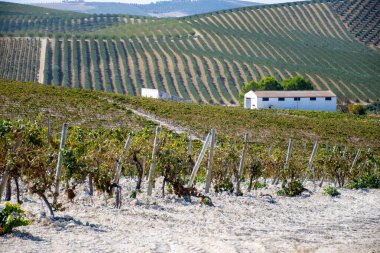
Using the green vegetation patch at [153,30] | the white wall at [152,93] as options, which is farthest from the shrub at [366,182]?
the green vegetation patch at [153,30]

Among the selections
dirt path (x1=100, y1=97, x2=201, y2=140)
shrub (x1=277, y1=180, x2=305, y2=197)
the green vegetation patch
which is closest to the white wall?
dirt path (x1=100, y1=97, x2=201, y2=140)

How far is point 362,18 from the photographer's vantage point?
508 feet

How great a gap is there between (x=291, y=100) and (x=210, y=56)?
3094 centimetres

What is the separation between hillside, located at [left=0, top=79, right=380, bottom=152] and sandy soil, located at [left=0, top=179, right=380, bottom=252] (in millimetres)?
19655

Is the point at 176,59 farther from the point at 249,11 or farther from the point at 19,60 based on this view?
the point at 249,11

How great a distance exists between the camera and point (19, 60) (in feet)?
305

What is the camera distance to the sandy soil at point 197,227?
9.57 m

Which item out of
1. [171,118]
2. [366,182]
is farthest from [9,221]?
[171,118]

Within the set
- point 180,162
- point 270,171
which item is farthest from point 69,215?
point 270,171

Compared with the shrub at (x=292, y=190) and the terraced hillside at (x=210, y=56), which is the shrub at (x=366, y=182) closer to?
the shrub at (x=292, y=190)

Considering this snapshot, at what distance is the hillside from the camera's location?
3755cm

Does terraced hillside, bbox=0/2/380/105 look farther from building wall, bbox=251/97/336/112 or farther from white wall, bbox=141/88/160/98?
building wall, bbox=251/97/336/112

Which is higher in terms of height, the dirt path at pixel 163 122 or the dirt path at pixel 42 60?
the dirt path at pixel 42 60

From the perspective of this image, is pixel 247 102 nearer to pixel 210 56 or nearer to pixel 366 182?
pixel 210 56
